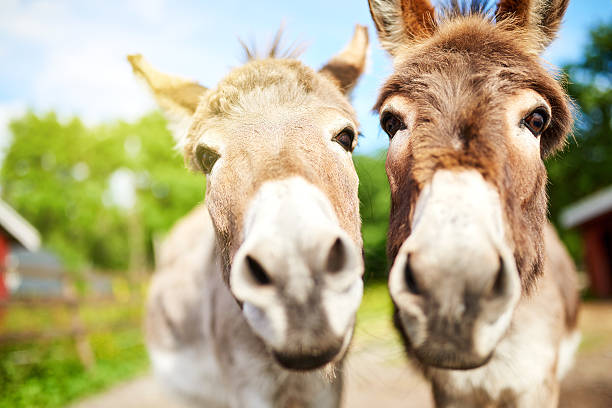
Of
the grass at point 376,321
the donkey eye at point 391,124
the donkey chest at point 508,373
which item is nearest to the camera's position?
the donkey eye at point 391,124

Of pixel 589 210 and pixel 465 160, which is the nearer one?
pixel 465 160

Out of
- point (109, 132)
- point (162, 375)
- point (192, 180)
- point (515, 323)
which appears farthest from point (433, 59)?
point (109, 132)

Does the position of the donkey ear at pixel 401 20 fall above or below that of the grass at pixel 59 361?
above

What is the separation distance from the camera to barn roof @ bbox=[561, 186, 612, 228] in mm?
13000

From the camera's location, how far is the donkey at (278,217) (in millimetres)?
1177

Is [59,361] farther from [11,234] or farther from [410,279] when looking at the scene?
[410,279]

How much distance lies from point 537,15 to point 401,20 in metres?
0.65

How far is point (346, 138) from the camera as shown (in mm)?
1895

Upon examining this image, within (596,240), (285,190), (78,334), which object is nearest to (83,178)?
(78,334)

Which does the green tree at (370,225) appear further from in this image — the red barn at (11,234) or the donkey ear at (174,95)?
the red barn at (11,234)

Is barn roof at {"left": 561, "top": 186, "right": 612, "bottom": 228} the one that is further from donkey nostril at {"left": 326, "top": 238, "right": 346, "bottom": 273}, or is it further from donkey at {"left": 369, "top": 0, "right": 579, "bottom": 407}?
donkey nostril at {"left": 326, "top": 238, "right": 346, "bottom": 273}

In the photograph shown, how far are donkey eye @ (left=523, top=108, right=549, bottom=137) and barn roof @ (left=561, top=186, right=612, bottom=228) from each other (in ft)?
46.9

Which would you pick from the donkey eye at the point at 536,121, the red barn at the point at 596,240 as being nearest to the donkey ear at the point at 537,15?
the donkey eye at the point at 536,121

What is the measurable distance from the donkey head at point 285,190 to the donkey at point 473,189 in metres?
0.21
